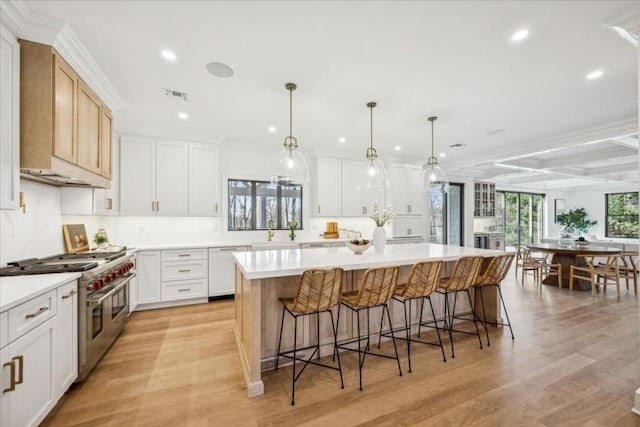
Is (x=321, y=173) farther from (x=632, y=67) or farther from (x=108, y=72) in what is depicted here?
(x=632, y=67)

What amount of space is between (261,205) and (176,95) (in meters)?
2.58

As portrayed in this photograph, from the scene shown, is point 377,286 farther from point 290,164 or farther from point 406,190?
point 406,190

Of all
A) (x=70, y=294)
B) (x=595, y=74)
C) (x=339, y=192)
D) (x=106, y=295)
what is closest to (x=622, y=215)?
(x=595, y=74)

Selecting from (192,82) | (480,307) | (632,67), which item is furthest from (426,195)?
(192,82)

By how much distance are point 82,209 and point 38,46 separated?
6.10 ft

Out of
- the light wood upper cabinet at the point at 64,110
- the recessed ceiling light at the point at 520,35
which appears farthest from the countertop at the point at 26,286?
the recessed ceiling light at the point at 520,35

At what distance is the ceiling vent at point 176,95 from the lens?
10.2 feet

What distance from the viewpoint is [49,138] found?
217 centimetres

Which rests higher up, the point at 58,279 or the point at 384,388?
the point at 58,279

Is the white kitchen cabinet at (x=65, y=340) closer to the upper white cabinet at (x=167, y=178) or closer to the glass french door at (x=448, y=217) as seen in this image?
the upper white cabinet at (x=167, y=178)

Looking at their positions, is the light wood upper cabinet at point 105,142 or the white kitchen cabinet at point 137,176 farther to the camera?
the white kitchen cabinet at point 137,176

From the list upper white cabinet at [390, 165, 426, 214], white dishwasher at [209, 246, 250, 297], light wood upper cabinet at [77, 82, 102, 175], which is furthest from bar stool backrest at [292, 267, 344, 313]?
upper white cabinet at [390, 165, 426, 214]

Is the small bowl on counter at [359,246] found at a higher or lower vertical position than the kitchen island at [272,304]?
higher


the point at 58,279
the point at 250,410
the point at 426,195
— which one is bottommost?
the point at 250,410
